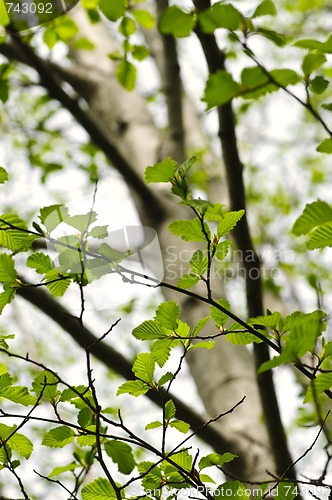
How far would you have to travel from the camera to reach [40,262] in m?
0.74

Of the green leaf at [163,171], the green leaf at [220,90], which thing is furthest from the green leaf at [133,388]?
the green leaf at [220,90]

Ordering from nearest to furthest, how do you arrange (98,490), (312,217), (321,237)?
(312,217) < (321,237) < (98,490)

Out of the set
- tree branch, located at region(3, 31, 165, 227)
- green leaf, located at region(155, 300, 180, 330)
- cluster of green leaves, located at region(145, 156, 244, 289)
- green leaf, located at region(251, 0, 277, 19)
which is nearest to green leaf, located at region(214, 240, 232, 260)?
cluster of green leaves, located at region(145, 156, 244, 289)

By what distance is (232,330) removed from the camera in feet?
2.46

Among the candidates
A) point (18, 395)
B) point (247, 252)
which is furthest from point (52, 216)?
point (247, 252)

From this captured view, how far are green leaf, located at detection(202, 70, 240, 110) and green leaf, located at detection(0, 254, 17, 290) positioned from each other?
0.39 meters

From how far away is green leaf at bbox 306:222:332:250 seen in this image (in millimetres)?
626

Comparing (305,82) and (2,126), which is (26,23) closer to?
(305,82)

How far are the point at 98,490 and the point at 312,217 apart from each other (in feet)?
1.70

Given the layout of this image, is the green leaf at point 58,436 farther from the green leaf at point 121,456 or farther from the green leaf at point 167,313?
the green leaf at point 167,313

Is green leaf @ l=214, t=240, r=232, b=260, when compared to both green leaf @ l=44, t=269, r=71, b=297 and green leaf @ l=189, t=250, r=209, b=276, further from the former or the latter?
green leaf @ l=44, t=269, r=71, b=297

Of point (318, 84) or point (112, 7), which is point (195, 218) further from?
point (112, 7)

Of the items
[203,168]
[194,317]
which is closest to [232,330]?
[194,317]

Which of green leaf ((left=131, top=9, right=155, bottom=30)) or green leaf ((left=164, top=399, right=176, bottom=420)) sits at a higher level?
green leaf ((left=131, top=9, right=155, bottom=30))
